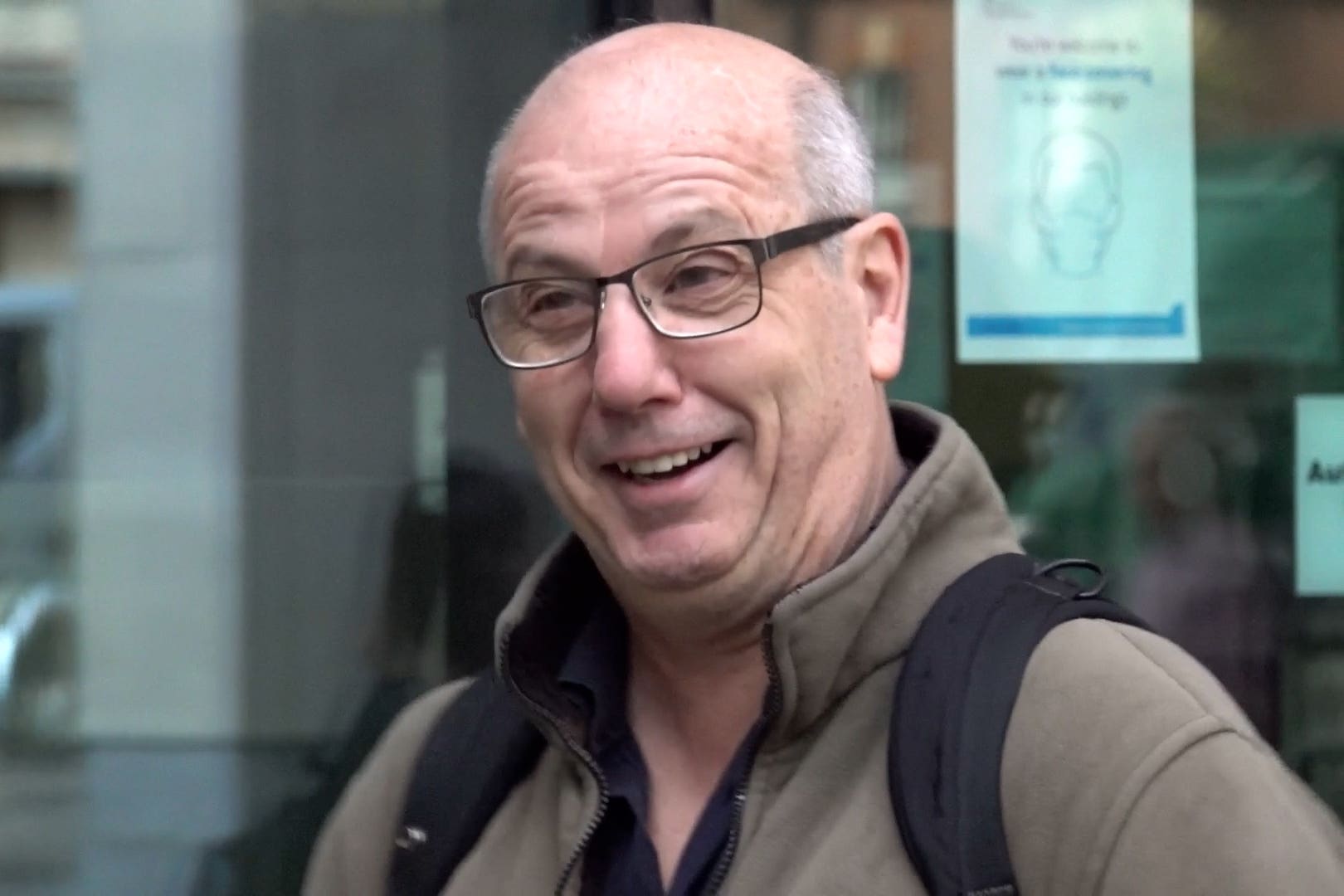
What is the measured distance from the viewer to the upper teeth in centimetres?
164

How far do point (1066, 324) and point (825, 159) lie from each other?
1590mm

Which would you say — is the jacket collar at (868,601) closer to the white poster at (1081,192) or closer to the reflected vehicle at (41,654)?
the white poster at (1081,192)

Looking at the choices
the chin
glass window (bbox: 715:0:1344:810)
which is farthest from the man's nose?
glass window (bbox: 715:0:1344:810)

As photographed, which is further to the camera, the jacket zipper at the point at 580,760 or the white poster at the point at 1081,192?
the white poster at the point at 1081,192

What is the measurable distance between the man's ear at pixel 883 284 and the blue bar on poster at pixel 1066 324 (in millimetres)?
1413

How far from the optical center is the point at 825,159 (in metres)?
1.71

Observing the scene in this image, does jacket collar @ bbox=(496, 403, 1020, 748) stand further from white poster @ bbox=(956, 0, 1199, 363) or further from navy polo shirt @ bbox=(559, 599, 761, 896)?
white poster @ bbox=(956, 0, 1199, 363)

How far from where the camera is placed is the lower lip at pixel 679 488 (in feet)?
5.38

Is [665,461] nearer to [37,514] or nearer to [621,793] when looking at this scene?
[621,793]

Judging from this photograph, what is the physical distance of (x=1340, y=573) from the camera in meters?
3.21

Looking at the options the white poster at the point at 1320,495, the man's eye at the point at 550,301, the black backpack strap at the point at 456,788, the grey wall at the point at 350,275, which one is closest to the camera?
the man's eye at the point at 550,301

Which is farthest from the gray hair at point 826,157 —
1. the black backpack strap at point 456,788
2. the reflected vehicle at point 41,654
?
the reflected vehicle at point 41,654

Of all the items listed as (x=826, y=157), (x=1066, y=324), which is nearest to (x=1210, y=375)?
(x=1066, y=324)

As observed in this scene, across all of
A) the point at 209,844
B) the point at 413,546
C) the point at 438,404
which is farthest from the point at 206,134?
the point at 209,844
